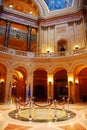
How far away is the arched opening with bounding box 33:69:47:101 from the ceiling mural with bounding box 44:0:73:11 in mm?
11142

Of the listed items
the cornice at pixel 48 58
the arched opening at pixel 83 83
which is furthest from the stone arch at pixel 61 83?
the cornice at pixel 48 58

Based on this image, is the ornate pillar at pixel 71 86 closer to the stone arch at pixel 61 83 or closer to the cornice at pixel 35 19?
the stone arch at pixel 61 83

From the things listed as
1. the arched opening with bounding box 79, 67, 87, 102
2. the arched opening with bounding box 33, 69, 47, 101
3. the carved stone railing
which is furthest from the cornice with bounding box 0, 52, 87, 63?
the arched opening with bounding box 79, 67, 87, 102

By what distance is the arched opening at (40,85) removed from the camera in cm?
1979

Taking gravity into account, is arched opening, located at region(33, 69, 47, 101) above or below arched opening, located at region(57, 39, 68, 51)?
below

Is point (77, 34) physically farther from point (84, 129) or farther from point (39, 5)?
point (84, 129)

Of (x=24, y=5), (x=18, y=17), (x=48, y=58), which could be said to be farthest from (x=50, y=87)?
(x=24, y=5)

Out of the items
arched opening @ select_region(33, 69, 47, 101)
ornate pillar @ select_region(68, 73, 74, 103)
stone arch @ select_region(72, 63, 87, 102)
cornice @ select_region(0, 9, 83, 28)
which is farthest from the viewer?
cornice @ select_region(0, 9, 83, 28)

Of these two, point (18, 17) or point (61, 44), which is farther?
point (61, 44)

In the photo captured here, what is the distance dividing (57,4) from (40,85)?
45.4 ft

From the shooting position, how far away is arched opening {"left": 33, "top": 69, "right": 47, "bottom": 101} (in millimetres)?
19788

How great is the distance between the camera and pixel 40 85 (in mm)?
19953

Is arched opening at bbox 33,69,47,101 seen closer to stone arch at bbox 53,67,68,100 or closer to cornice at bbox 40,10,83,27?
stone arch at bbox 53,67,68,100

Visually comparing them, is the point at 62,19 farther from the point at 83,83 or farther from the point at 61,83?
the point at 83,83
